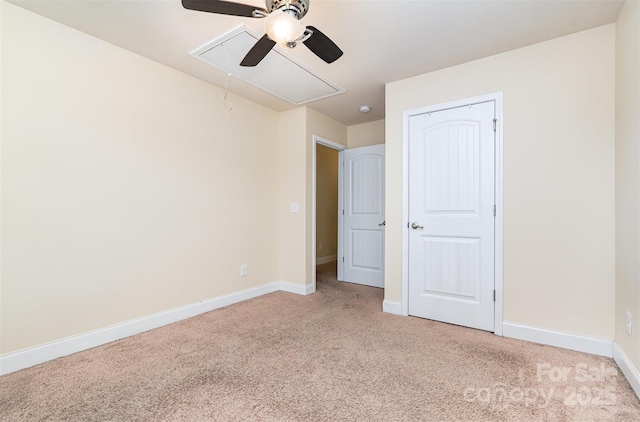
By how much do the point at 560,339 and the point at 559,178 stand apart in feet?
4.11

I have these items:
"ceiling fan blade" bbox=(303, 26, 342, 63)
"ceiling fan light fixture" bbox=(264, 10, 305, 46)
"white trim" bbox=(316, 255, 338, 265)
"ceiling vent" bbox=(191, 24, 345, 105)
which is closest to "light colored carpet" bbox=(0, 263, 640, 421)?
"ceiling fan light fixture" bbox=(264, 10, 305, 46)

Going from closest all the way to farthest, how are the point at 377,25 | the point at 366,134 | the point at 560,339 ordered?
the point at 377,25, the point at 560,339, the point at 366,134

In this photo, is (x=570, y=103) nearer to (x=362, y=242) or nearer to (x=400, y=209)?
(x=400, y=209)

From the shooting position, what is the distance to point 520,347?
2232 millimetres

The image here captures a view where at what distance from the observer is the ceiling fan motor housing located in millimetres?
1564

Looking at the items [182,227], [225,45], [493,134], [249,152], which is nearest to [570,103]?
[493,134]

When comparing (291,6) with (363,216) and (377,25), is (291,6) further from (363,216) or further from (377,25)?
(363,216)

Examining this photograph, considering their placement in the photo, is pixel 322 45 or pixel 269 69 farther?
pixel 269 69

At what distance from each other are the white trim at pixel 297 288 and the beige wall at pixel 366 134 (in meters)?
2.29

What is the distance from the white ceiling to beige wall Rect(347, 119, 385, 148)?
1597 mm

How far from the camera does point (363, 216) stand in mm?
4270

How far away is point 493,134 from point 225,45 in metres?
2.39

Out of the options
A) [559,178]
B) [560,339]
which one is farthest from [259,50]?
[560,339]

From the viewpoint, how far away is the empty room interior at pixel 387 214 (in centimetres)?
171
